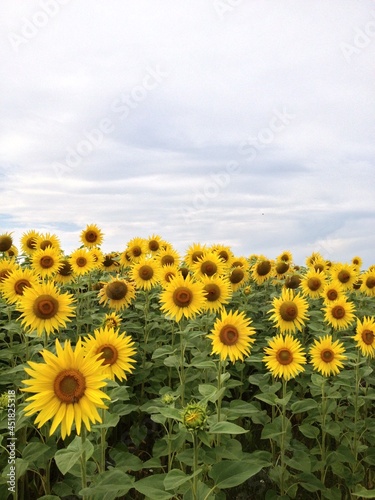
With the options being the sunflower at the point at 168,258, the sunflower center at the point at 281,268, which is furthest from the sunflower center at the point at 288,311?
the sunflower center at the point at 281,268

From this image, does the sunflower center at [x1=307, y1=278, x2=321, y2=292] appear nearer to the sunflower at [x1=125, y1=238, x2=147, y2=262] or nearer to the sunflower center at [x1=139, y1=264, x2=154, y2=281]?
the sunflower center at [x1=139, y1=264, x2=154, y2=281]

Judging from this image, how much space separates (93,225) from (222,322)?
572cm

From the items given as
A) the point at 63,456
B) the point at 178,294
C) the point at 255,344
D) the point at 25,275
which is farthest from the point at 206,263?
the point at 63,456

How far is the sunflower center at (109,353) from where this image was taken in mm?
3896

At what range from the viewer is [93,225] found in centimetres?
1010

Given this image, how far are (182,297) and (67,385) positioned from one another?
278cm

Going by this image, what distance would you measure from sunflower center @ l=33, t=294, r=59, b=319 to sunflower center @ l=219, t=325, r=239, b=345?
5.51 ft

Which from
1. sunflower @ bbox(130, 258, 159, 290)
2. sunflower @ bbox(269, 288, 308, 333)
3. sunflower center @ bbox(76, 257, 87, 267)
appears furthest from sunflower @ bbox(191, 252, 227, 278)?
sunflower center @ bbox(76, 257, 87, 267)

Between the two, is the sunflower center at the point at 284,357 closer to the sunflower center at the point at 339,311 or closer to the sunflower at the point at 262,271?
the sunflower center at the point at 339,311

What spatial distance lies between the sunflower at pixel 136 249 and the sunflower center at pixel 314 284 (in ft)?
10.4

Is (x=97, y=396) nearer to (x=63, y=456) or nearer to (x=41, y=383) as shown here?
(x=41, y=383)

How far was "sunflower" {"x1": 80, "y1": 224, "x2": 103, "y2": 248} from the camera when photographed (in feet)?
32.8

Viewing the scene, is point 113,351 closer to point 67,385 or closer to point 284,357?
point 67,385

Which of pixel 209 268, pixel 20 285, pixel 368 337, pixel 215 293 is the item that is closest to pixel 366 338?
pixel 368 337
